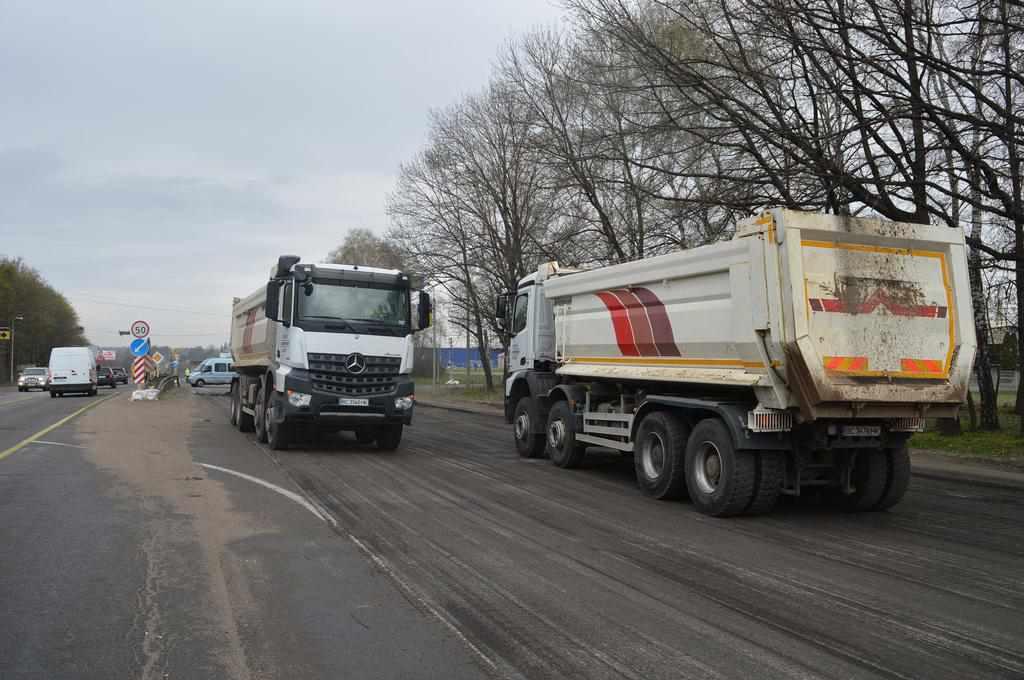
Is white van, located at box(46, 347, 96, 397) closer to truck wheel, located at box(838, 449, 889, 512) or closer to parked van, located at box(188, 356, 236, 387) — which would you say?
parked van, located at box(188, 356, 236, 387)

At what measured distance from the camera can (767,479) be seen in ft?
29.1

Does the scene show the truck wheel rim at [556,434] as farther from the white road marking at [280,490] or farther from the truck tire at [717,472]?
the white road marking at [280,490]

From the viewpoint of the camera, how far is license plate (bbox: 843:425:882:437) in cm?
859

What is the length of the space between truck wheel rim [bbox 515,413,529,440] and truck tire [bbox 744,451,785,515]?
5.74 meters

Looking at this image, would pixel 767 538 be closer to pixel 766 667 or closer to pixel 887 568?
pixel 887 568

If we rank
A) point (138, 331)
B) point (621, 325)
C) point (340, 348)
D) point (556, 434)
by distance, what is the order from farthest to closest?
point (138, 331), point (340, 348), point (556, 434), point (621, 325)

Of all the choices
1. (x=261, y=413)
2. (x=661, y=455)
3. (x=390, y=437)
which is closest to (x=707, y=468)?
(x=661, y=455)

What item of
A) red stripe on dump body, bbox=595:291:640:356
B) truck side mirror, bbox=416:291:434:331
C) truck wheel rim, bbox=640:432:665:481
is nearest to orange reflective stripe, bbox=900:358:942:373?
truck wheel rim, bbox=640:432:665:481

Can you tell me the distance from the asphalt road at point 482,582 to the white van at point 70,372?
3098 centimetres

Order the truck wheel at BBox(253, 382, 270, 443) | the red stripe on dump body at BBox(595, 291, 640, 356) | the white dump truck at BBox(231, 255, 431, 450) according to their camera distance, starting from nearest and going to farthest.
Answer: the red stripe on dump body at BBox(595, 291, 640, 356)
the white dump truck at BBox(231, 255, 431, 450)
the truck wheel at BBox(253, 382, 270, 443)

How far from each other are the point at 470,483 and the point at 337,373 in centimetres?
395

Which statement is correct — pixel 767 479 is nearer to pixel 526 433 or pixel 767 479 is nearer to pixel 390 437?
pixel 526 433

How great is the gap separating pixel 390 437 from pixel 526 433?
256 cm

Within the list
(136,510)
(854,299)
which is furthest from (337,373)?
(854,299)
